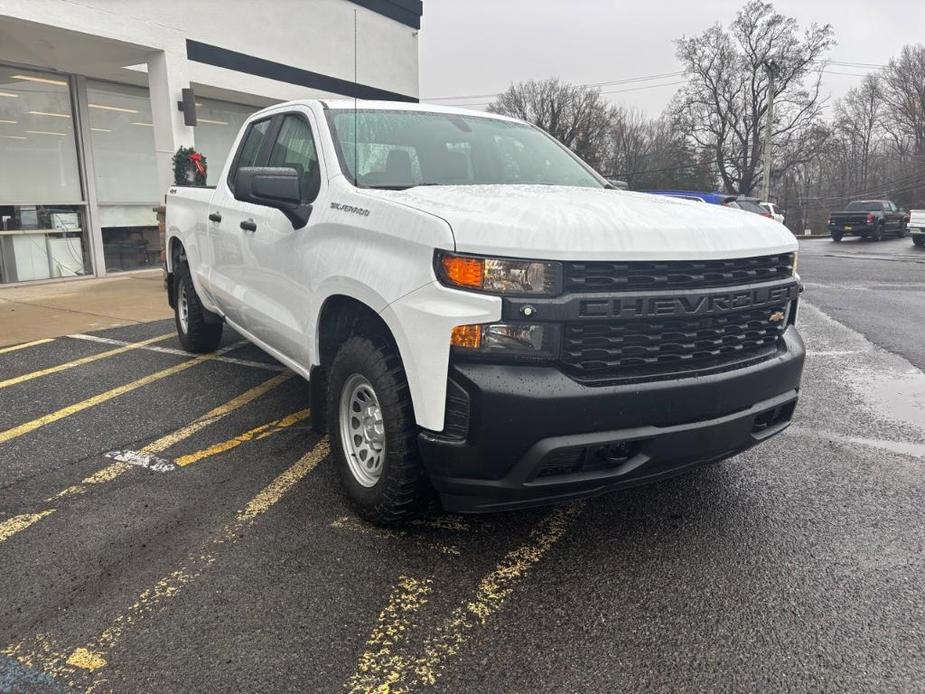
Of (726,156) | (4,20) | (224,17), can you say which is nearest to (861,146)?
(726,156)

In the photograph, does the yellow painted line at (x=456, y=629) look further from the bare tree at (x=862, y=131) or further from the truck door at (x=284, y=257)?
the bare tree at (x=862, y=131)

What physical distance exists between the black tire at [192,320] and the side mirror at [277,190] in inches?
95.2

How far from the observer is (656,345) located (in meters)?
2.60

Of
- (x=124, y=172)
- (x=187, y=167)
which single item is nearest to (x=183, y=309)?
(x=187, y=167)

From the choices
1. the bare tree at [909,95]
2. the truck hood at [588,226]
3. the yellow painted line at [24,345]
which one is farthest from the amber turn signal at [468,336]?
the bare tree at [909,95]

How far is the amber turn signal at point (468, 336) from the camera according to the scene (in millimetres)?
2438

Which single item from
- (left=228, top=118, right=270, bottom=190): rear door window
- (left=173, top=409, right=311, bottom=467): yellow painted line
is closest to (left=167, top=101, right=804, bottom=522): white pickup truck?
(left=173, top=409, right=311, bottom=467): yellow painted line

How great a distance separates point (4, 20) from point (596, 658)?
983 cm

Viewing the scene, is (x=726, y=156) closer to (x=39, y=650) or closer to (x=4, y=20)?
(x=4, y=20)

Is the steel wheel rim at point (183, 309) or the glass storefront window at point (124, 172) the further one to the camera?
the glass storefront window at point (124, 172)

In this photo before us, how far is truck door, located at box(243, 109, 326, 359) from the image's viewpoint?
3.52 m

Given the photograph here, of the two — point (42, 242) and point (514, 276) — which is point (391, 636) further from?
point (42, 242)

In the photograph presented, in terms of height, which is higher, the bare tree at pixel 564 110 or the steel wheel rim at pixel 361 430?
the bare tree at pixel 564 110

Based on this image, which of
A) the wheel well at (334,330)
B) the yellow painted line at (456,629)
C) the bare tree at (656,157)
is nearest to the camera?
the yellow painted line at (456,629)
